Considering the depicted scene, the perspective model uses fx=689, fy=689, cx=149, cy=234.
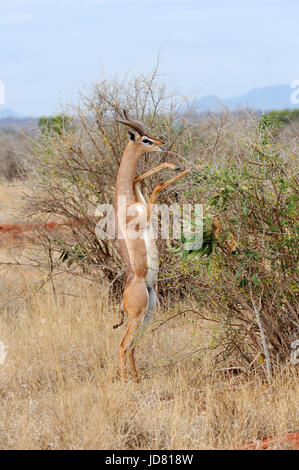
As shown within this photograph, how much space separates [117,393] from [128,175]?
6.07 feet

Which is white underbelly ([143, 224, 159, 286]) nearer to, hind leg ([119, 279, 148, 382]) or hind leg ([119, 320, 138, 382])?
hind leg ([119, 279, 148, 382])

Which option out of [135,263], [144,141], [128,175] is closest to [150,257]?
[135,263]

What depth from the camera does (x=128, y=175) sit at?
19.2 feet

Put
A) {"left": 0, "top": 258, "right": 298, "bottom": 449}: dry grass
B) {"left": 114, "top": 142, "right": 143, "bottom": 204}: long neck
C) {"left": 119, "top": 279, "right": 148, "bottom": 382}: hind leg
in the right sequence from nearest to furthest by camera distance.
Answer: {"left": 0, "top": 258, "right": 298, "bottom": 449}: dry grass < {"left": 119, "top": 279, "right": 148, "bottom": 382}: hind leg < {"left": 114, "top": 142, "right": 143, "bottom": 204}: long neck

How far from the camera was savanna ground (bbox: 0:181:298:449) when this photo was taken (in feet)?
14.6

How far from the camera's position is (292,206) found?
210 inches

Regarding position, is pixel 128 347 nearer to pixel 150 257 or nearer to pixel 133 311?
pixel 133 311

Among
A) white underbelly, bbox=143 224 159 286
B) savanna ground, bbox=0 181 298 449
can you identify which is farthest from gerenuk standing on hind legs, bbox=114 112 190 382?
savanna ground, bbox=0 181 298 449

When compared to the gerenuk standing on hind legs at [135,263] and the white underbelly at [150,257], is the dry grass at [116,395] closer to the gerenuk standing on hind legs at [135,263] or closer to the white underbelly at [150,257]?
the gerenuk standing on hind legs at [135,263]

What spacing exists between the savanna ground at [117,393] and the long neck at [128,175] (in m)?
1.36

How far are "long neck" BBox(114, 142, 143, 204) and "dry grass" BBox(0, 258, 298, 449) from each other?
1.32m

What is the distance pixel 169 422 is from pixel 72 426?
2.15 ft

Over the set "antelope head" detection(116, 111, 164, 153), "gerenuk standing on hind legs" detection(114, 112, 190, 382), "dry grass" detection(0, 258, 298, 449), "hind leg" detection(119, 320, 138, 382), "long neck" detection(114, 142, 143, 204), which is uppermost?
"antelope head" detection(116, 111, 164, 153)

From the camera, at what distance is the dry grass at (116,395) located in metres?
4.45
